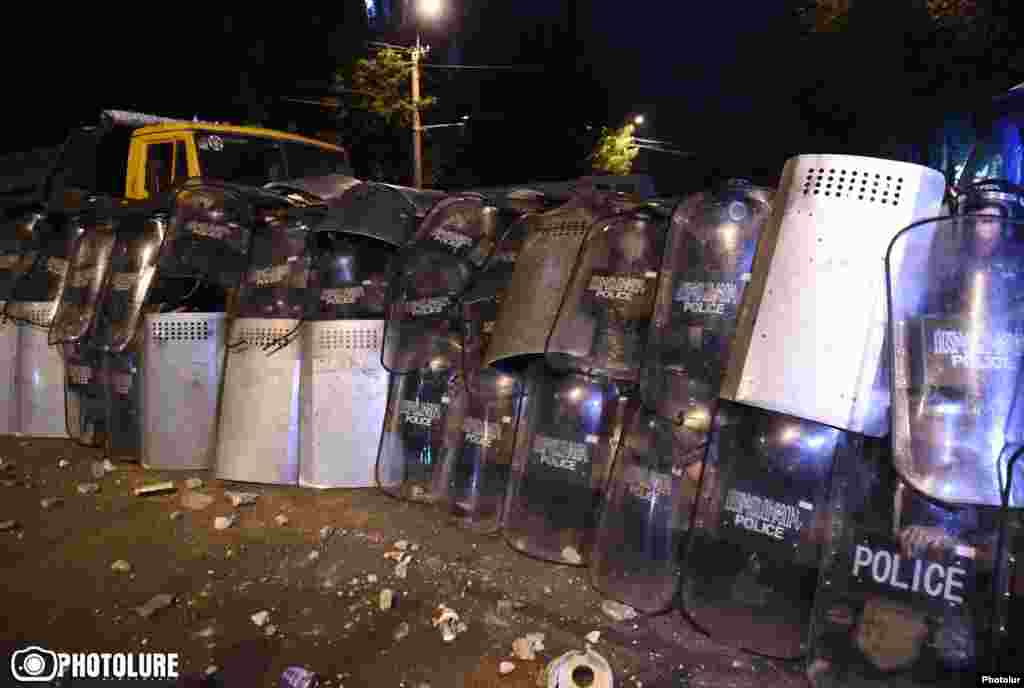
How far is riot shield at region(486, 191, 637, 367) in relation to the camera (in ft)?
9.48

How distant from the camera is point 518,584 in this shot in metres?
2.70

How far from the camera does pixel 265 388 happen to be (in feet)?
12.1

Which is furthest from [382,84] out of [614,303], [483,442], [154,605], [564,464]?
[154,605]

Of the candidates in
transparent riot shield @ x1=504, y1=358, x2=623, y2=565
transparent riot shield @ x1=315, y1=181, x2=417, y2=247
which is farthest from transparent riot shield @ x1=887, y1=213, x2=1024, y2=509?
transparent riot shield @ x1=315, y1=181, x2=417, y2=247

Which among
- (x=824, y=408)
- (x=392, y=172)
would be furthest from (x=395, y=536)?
(x=392, y=172)

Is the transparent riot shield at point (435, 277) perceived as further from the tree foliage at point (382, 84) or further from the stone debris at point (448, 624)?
the tree foliage at point (382, 84)

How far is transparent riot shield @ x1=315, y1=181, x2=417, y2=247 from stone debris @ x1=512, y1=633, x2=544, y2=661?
2239 millimetres

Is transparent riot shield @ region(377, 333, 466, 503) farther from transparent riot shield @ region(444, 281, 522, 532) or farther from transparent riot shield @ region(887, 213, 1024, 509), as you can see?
transparent riot shield @ region(887, 213, 1024, 509)

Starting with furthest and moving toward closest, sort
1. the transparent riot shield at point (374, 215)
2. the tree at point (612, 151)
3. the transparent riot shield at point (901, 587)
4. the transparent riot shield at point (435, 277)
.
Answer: the tree at point (612, 151) → the transparent riot shield at point (374, 215) → the transparent riot shield at point (435, 277) → the transparent riot shield at point (901, 587)

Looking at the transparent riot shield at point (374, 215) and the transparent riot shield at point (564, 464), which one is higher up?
the transparent riot shield at point (374, 215)

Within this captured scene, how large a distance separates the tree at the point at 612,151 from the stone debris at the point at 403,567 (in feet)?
63.0

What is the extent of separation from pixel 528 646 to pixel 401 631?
50 cm

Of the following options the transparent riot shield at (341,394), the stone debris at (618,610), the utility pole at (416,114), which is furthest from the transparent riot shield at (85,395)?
the utility pole at (416,114)

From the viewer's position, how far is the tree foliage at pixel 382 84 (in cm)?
1528
